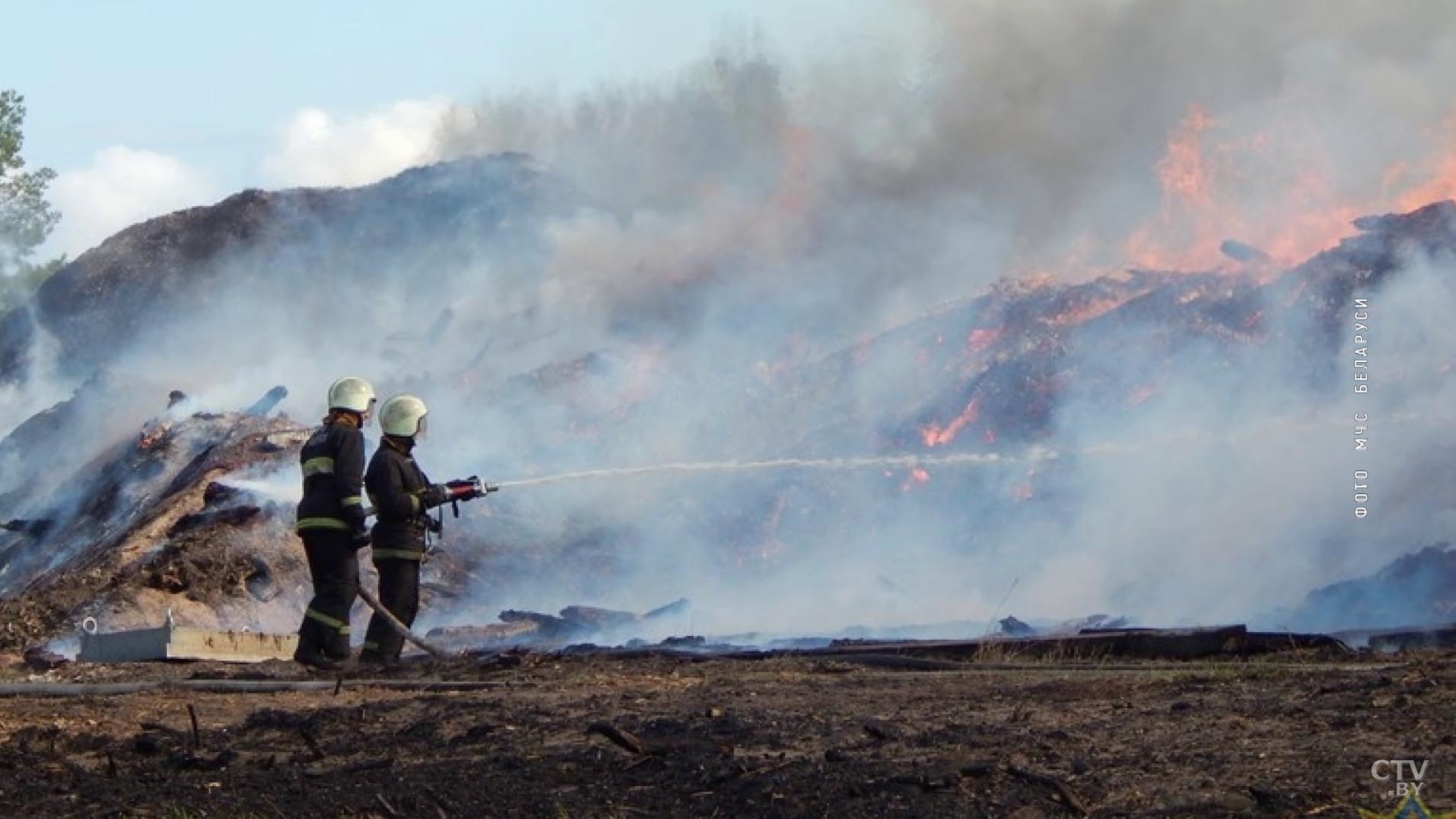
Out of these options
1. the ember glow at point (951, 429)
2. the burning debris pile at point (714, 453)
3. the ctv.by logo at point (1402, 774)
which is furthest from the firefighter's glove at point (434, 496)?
the ember glow at point (951, 429)

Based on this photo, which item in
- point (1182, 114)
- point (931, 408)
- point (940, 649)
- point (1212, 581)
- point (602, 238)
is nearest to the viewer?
point (940, 649)

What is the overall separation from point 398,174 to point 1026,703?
23.4 meters

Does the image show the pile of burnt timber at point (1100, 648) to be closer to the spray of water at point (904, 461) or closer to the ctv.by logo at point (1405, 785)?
the ctv.by logo at point (1405, 785)

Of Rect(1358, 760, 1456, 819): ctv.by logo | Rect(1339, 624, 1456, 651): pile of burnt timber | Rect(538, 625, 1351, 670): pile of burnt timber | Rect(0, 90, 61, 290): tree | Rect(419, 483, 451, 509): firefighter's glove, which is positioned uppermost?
Rect(0, 90, 61, 290): tree

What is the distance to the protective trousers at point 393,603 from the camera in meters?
11.5

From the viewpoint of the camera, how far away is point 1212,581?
53.1 feet

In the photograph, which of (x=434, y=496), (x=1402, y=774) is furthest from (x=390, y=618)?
(x=1402, y=774)

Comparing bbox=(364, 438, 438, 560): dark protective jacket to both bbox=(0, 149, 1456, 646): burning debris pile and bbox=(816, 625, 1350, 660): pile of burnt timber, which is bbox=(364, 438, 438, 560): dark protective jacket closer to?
bbox=(816, 625, 1350, 660): pile of burnt timber

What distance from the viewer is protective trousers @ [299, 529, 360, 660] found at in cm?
1134

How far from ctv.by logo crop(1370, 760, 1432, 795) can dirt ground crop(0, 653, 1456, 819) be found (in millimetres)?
36

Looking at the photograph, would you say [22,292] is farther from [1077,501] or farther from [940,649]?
[940,649]

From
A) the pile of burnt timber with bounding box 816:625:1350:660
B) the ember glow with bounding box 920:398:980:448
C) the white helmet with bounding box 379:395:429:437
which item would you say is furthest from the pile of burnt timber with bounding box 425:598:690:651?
the pile of burnt timber with bounding box 816:625:1350:660

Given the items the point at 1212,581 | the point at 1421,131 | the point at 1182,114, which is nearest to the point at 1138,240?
the point at 1182,114

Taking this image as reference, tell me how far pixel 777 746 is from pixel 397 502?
538 centimetres
